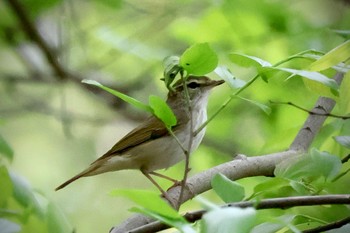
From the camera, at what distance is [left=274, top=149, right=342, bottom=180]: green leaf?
144 centimetres

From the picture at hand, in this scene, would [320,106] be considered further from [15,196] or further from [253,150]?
[253,150]

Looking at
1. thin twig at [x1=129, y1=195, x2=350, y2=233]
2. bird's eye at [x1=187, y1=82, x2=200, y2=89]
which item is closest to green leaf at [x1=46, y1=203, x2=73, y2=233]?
thin twig at [x1=129, y1=195, x2=350, y2=233]

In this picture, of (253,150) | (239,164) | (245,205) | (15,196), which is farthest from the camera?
(253,150)

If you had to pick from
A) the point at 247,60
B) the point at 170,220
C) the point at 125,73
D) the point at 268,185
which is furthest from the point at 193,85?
the point at 170,220

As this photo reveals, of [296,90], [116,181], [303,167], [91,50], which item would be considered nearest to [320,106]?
[296,90]

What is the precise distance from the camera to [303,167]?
1484 millimetres

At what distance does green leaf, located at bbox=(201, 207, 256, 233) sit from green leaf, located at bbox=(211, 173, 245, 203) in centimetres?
22

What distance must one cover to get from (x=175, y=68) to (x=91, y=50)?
3.37 metres

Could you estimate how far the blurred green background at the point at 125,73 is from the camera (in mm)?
3217

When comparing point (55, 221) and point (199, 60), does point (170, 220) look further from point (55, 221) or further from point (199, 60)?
point (55, 221)

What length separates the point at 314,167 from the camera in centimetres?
146

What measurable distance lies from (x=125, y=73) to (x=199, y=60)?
10.8 feet

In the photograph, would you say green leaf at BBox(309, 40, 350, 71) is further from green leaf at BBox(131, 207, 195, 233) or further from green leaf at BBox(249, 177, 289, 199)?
green leaf at BBox(131, 207, 195, 233)

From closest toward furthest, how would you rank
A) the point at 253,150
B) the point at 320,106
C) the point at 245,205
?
the point at 245,205
the point at 320,106
the point at 253,150
